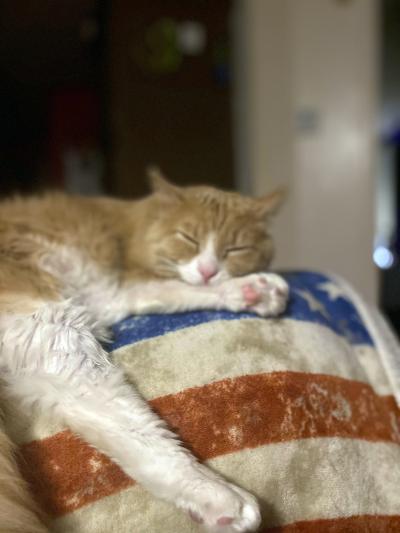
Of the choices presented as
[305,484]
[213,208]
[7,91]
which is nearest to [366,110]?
[213,208]

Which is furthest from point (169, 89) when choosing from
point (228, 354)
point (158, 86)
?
point (228, 354)

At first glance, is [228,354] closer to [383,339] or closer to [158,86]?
[383,339]

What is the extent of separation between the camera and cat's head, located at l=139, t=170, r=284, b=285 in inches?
48.4

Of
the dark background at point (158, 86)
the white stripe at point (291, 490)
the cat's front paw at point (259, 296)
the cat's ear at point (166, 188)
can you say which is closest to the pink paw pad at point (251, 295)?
the cat's front paw at point (259, 296)

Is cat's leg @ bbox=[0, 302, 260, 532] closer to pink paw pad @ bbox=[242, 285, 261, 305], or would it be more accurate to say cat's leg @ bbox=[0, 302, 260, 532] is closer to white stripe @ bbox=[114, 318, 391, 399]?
white stripe @ bbox=[114, 318, 391, 399]

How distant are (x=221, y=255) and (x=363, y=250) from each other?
2.30 metres

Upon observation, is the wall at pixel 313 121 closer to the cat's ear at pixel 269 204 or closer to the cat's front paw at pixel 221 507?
the cat's ear at pixel 269 204

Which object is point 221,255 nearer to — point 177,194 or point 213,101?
point 177,194

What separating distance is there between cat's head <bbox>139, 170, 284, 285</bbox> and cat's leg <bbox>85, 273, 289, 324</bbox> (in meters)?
0.09

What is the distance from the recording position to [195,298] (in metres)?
1.09

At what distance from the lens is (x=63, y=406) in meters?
0.82

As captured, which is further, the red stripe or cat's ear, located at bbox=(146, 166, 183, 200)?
cat's ear, located at bbox=(146, 166, 183, 200)

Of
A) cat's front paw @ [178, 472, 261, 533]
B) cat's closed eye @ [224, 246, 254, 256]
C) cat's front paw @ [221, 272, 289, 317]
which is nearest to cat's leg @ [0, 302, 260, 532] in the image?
cat's front paw @ [178, 472, 261, 533]

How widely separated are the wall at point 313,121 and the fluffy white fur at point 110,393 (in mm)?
2283
